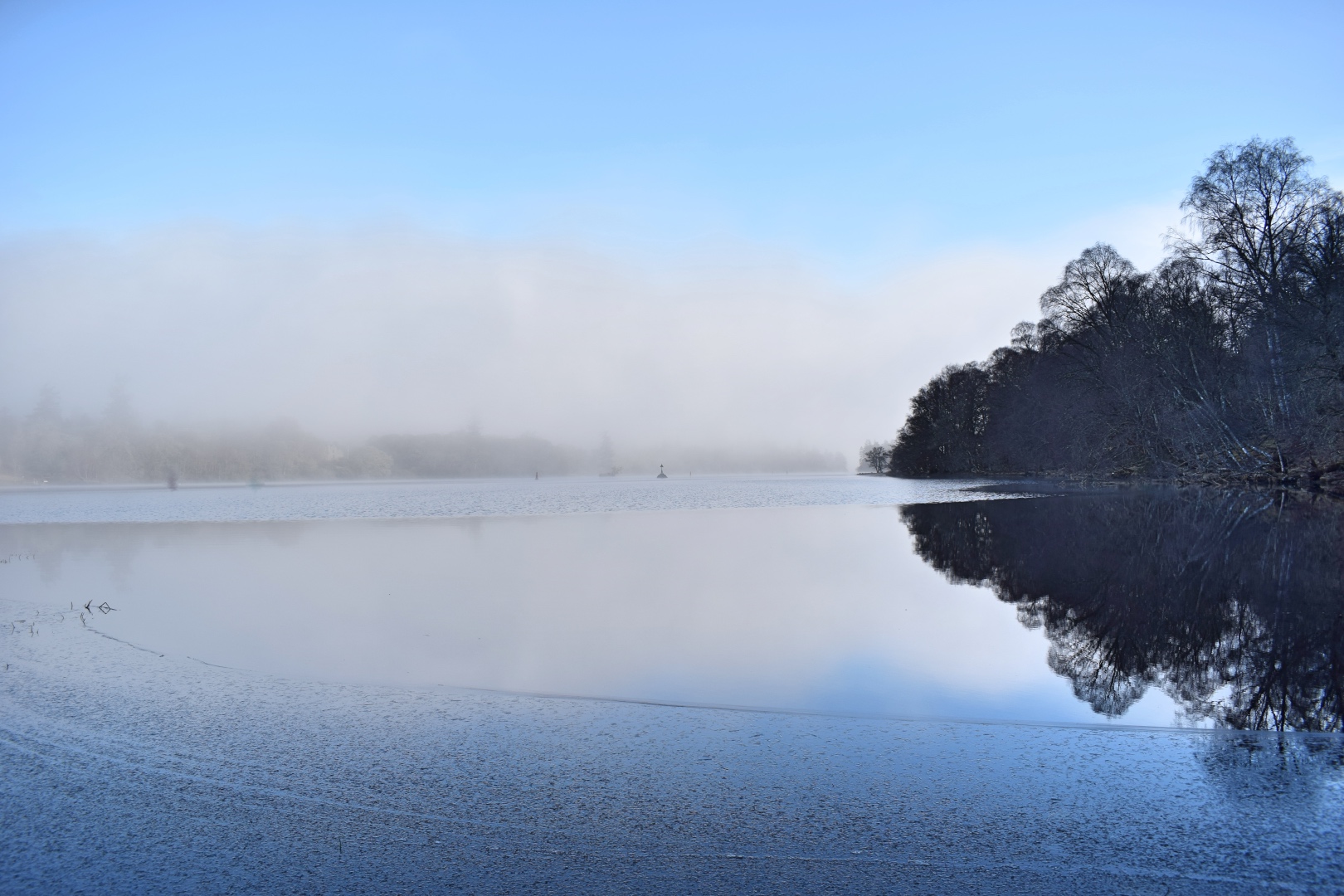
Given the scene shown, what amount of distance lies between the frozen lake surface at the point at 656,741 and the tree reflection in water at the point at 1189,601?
0.10 metres

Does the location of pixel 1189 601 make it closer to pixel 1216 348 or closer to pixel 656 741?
pixel 656 741

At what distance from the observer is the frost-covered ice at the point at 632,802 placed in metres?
4.05

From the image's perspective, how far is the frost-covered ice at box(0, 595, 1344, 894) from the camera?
13.3 feet

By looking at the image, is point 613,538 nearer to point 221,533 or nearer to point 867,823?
point 221,533

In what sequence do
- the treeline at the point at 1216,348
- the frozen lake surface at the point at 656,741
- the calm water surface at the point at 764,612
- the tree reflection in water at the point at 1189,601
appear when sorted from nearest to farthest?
the frozen lake surface at the point at 656,741, the tree reflection in water at the point at 1189,601, the calm water surface at the point at 764,612, the treeline at the point at 1216,348

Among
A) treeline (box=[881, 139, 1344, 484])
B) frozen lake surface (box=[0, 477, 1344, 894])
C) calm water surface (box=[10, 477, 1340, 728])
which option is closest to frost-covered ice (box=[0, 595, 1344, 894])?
frozen lake surface (box=[0, 477, 1344, 894])

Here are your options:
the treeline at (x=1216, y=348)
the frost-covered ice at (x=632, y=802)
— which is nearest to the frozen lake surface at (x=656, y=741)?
the frost-covered ice at (x=632, y=802)

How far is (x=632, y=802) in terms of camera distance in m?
4.96

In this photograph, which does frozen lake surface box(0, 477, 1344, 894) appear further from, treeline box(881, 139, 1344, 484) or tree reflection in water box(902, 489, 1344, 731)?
treeline box(881, 139, 1344, 484)

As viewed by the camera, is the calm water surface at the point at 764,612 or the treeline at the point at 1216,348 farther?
the treeline at the point at 1216,348

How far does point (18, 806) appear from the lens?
5043 millimetres

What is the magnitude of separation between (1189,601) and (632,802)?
1023 cm

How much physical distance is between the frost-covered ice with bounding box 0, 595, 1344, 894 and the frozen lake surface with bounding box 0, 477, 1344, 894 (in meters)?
0.02

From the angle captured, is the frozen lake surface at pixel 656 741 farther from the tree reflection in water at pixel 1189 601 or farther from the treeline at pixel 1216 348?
the treeline at pixel 1216 348
